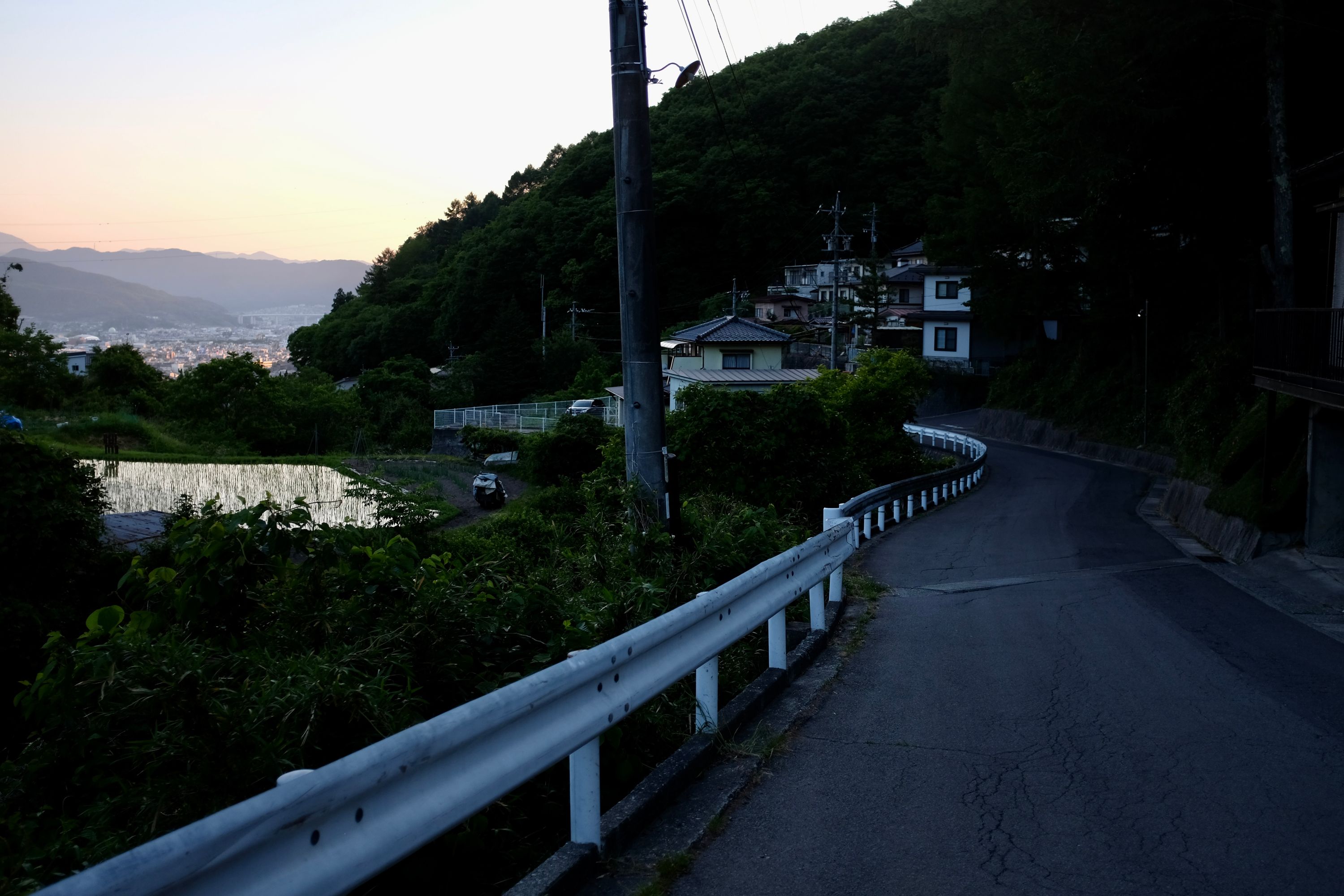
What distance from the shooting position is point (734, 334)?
49.4 m

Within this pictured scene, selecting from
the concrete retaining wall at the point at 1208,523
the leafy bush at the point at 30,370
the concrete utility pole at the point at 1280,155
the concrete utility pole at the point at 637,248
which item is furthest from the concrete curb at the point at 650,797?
the leafy bush at the point at 30,370

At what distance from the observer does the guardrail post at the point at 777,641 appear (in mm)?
6465

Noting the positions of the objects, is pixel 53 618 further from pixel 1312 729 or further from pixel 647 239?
pixel 1312 729

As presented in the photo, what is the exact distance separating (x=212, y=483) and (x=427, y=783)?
3972 centimetres

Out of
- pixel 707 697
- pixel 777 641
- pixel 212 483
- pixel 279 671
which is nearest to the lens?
pixel 279 671

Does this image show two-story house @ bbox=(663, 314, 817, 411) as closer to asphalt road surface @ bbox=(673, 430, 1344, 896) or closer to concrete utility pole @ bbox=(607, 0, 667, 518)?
asphalt road surface @ bbox=(673, 430, 1344, 896)

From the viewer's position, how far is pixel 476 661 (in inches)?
190

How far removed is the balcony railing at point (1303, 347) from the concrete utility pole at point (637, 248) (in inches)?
349

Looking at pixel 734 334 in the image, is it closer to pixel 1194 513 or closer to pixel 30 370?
pixel 1194 513

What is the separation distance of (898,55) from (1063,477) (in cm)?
5951

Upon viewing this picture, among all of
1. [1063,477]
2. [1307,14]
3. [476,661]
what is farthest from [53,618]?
[1063,477]

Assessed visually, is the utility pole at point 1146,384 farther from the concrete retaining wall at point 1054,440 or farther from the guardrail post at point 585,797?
the guardrail post at point 585,797

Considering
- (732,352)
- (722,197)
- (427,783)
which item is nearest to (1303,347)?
(427,783)

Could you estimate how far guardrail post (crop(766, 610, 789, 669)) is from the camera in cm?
646
